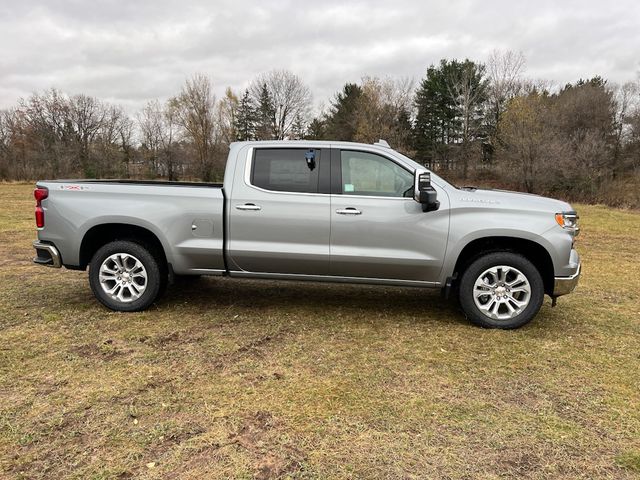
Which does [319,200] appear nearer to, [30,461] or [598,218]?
[30,461]

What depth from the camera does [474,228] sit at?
4.48 meters

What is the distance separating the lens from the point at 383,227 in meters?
4.55

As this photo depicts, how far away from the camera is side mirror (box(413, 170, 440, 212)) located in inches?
171

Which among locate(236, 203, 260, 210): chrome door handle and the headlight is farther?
locate(236, 203, 260, 210): chrome door handle

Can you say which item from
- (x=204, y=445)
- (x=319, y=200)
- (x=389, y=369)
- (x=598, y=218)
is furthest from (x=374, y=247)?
(x=598, y=218)

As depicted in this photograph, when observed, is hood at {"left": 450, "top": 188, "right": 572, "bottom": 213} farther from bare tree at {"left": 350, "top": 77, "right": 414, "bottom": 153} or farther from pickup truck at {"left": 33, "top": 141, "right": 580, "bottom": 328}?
bare tree at {"left": 350, "top": 77, "right": 414, "bottom": 153}

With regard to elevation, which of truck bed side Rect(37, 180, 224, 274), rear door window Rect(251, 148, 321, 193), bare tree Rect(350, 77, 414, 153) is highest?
bare tree Rect(350, 77, 414, 153)

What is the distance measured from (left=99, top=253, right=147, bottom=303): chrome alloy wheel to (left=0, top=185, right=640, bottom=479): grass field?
30 centimetres

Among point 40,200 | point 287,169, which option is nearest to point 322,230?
point 287,169

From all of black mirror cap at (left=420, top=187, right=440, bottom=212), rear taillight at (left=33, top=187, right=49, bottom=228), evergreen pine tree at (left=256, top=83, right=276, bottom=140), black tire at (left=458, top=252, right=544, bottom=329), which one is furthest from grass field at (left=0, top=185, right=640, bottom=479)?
evergreen pine tree at (left=256, top=83, right=276, bottom=140)

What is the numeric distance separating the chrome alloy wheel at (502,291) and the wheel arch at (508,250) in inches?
8.6

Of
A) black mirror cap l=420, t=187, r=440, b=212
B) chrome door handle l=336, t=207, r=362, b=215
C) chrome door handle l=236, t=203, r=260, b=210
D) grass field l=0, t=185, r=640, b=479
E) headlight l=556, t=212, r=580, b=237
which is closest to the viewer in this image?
grass field l=0, t=185, r=640, b=479

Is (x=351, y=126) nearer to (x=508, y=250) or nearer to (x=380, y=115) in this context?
(x=380, y=115)

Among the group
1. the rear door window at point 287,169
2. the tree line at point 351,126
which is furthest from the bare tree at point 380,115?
the rear door window at point 287,169
